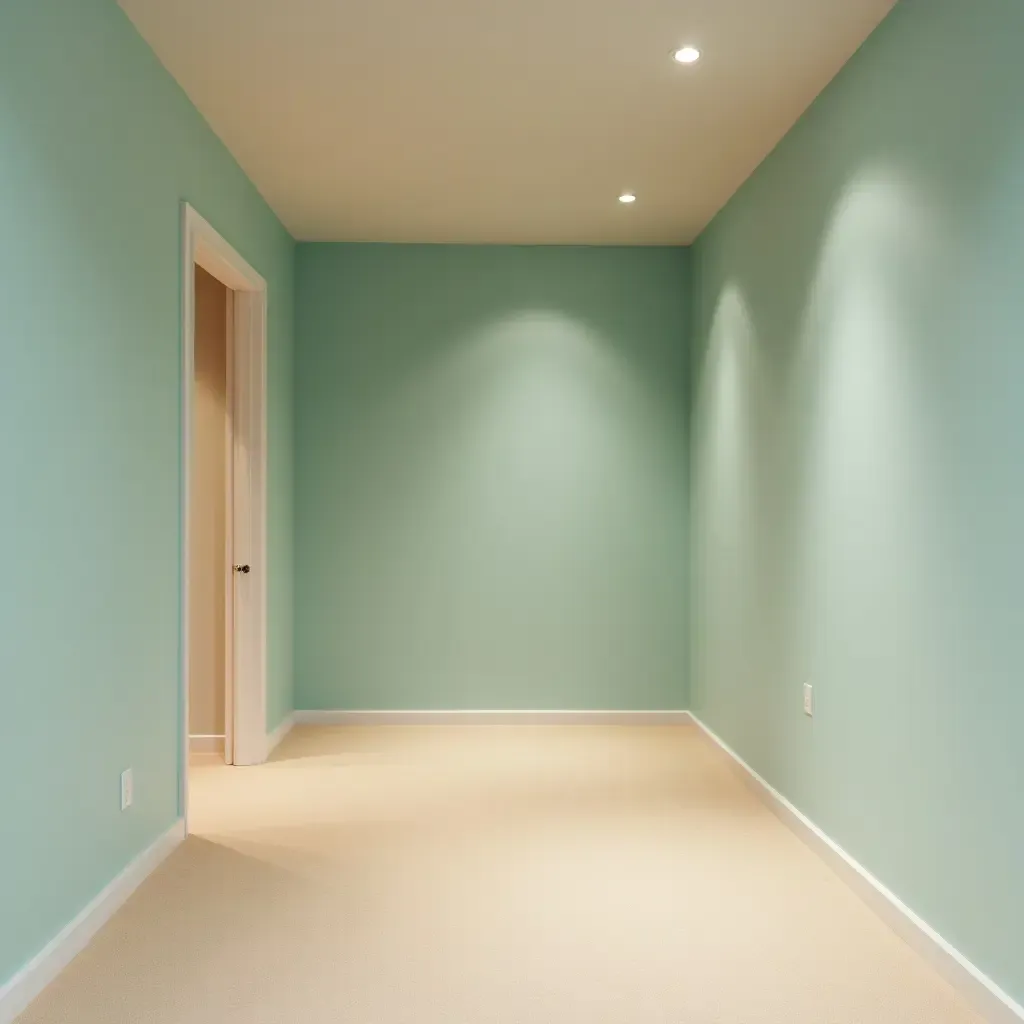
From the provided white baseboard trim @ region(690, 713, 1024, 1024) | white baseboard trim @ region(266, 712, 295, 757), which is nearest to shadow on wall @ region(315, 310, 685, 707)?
white baseboard trim @ region(266, 712, 295, 757)

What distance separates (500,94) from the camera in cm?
352

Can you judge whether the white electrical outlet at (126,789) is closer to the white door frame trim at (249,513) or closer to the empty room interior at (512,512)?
the empty room interior at (512,512)

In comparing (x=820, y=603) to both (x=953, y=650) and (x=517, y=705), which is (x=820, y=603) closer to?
(x=953, y=650)

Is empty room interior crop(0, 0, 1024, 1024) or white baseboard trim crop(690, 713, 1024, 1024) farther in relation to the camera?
empty room interior crop(0, 0, 1024, 1024)

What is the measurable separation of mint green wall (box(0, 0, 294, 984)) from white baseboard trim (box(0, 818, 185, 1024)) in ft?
0.11

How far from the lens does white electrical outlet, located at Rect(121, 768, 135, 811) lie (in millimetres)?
2971

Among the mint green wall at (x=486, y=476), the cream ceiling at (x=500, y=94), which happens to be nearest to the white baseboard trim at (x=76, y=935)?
the mint green wall at (x=486, y=476)

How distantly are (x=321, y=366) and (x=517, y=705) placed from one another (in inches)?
84.3

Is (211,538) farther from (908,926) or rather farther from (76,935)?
(908,926)

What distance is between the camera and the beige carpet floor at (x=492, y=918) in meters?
2.35

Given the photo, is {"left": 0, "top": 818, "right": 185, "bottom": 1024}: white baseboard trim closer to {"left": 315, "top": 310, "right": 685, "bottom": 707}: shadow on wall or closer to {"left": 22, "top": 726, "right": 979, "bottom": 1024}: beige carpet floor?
{"left": 22, "top": 726, "right": 979, "bottom": 1024}: beige carpet floor

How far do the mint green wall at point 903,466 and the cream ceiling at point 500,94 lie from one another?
0.25m

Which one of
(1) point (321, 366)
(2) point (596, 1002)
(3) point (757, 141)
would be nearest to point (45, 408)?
(2) point (596, 1002)

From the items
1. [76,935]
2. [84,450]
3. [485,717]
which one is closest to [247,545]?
[485,717]
